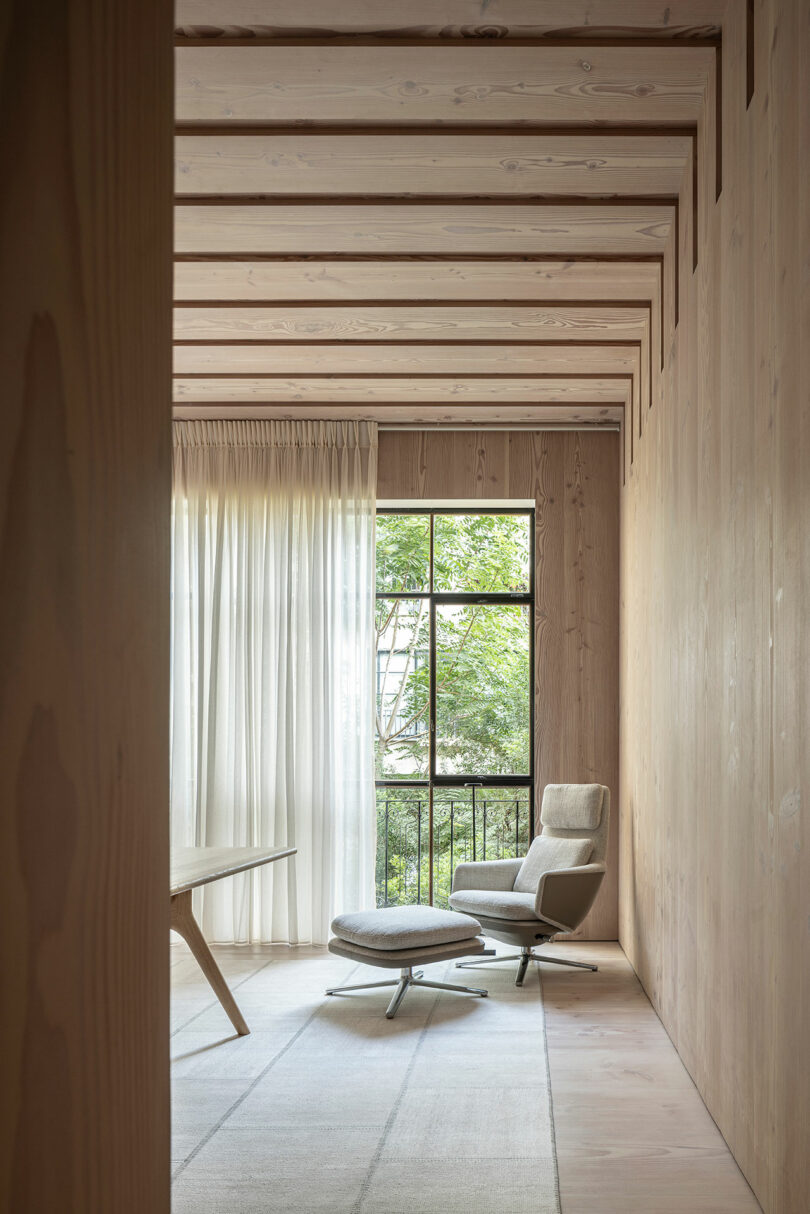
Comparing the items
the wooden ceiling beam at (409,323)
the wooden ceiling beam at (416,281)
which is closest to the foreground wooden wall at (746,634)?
the wooden ceiling beam at (416,281)

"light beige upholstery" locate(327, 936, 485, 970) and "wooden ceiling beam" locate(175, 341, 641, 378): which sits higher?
"wooden ceiling beam" locate(175, 341, 641, 378)

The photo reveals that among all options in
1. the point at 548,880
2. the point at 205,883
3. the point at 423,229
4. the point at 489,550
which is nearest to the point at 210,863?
the point at 205,883

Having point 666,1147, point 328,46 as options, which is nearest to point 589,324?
point 328,46

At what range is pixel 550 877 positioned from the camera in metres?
4.89

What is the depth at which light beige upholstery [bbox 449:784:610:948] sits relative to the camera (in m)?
4.92

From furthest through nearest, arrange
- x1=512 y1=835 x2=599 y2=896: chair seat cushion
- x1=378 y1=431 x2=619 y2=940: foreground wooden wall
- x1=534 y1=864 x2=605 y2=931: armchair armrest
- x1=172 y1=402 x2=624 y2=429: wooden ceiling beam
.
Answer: x1=378 y1=431 x2=619 y2=940: foreground wooden wall
x1=172 y1=402 x2=624 y2=429: wooden ceiling beam
x1=512 y1=835 x2=599 y2=896: chair seat cushion
x1=534 y1=864 x2=605 y2=931: armchair armrest

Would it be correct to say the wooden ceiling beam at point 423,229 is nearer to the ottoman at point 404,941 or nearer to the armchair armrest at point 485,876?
the ottoman at point 404,941

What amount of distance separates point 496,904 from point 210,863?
1557 millimetres

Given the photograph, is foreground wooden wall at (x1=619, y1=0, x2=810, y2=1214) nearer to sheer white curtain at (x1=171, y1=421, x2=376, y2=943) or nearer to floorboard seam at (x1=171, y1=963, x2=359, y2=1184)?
floorboard seam at (x1=171, y1=963, x2=359, y2=1184)

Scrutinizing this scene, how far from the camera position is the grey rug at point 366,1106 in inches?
106

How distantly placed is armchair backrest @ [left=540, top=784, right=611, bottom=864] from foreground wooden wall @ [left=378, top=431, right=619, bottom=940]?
0.42 m

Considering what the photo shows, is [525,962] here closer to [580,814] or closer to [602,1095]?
[580,814]

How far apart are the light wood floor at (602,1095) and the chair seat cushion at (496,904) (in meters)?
0.35

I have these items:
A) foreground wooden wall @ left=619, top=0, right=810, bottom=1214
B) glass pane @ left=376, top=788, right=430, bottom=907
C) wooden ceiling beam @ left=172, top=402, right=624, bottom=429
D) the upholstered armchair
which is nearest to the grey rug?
the upholstered armchair
